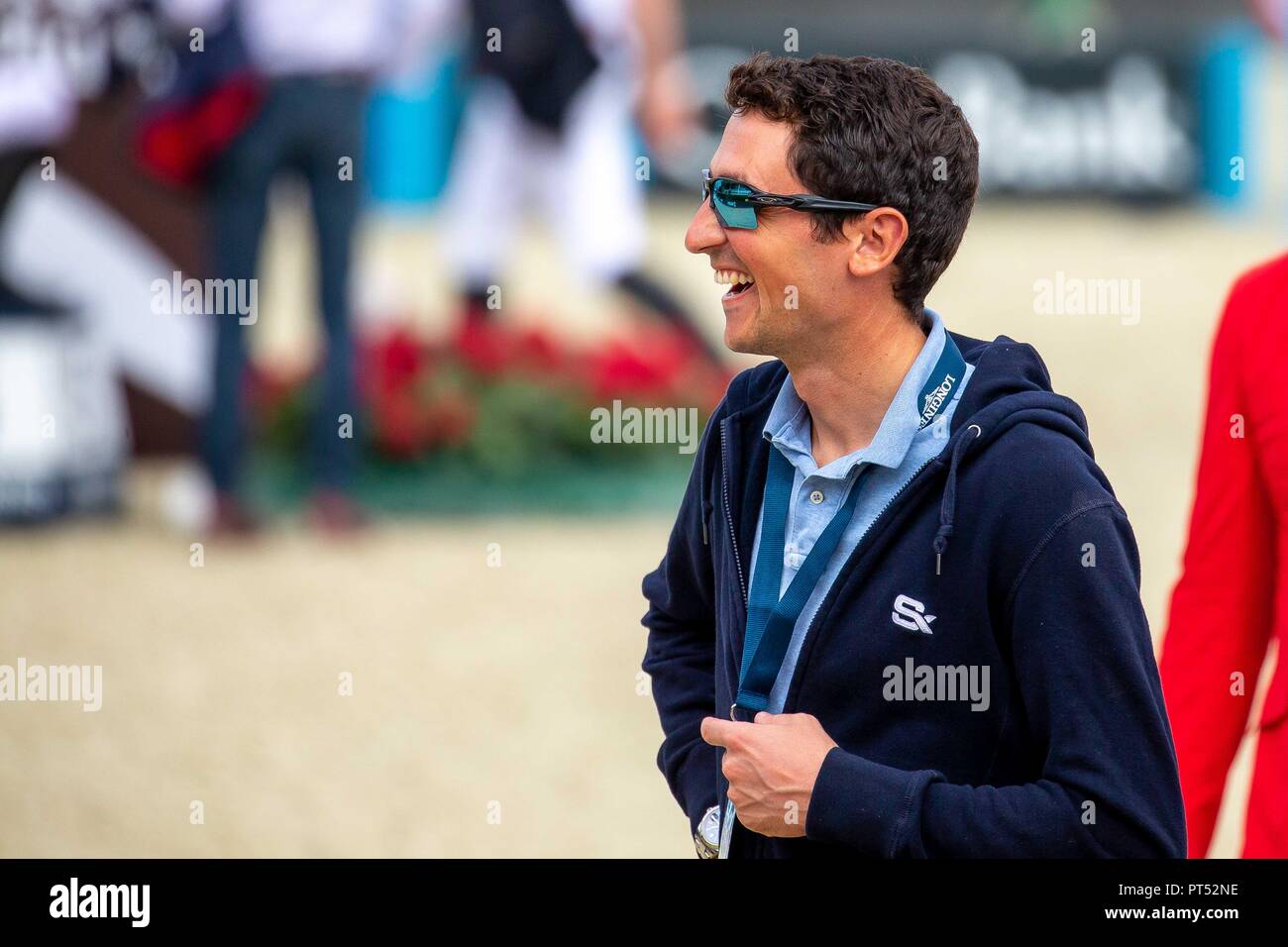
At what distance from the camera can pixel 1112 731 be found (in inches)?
70.6

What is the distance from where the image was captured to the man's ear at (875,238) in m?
1.99

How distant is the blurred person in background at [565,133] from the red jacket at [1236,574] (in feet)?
23.7

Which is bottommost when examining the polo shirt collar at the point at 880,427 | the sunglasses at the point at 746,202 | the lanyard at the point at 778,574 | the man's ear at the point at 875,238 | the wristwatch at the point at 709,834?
the wristwatch at the point at 709,834

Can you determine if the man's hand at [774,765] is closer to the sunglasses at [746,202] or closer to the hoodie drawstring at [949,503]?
the hoodie drawstring at [949,503]

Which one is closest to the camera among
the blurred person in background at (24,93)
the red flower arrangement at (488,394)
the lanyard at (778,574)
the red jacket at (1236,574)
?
the lanyard at (778,574)

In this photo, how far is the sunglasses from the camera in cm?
199

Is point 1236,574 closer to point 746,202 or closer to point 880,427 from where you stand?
point 880,427

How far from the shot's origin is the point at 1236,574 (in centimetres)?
242

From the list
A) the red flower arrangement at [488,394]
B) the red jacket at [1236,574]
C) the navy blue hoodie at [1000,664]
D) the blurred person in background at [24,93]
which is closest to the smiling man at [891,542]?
the navy blue hoodie at [1000,664]

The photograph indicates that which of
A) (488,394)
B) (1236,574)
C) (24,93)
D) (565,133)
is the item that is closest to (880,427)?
(1236,574)

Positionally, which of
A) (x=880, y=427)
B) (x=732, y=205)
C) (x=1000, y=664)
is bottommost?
(x=1000, y=664)

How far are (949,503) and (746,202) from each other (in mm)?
435

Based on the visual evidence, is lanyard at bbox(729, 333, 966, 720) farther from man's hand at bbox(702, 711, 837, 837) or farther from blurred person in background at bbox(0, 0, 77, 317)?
blurred person in background at bbox(0, 0, 77, 317)

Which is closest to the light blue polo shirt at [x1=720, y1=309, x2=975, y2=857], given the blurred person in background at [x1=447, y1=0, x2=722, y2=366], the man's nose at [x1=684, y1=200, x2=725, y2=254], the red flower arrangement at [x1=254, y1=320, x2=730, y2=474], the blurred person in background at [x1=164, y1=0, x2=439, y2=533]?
the man's nose at [x1=684, y1=200, x2=725, y2=254]
